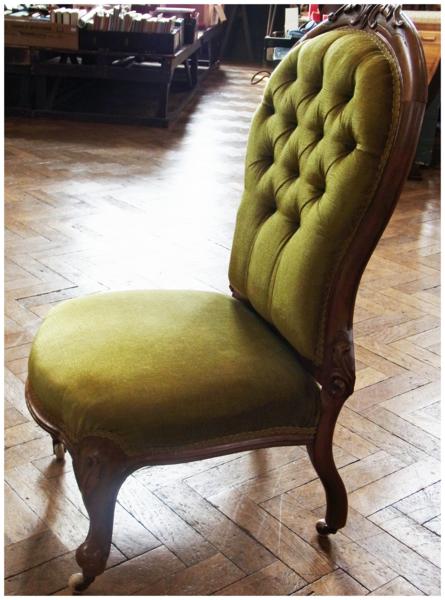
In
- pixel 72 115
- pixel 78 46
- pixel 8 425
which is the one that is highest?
pixel 78 46

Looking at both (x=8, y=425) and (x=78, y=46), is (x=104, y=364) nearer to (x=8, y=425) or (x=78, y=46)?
(x=8, y=425)

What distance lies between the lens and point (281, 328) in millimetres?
1500

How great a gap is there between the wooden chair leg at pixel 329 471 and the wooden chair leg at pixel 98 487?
367mm

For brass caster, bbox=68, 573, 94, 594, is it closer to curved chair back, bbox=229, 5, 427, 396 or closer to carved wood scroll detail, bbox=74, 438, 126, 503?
carved wood scroll detail, bbox=74, 438, 126, 503

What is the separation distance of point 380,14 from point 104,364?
754mm

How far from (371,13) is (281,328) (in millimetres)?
576

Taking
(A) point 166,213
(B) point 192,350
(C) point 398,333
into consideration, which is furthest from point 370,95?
(A) point 166,213

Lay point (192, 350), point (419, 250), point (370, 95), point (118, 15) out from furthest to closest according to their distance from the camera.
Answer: point (118, 15)
point (419, 250)
point (192, 350)
point (370, 95)

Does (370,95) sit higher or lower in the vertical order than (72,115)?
higher

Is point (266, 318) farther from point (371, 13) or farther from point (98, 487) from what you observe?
point (371, 13)

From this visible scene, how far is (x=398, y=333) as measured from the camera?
2.60 m

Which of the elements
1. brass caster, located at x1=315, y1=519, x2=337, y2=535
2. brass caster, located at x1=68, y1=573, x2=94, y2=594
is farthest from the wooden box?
brass caster, located at x1=68, y1=573, x2=94, y2=594

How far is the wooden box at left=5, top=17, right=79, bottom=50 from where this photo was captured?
213 inches

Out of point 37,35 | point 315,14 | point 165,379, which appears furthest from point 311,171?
point 37,35
